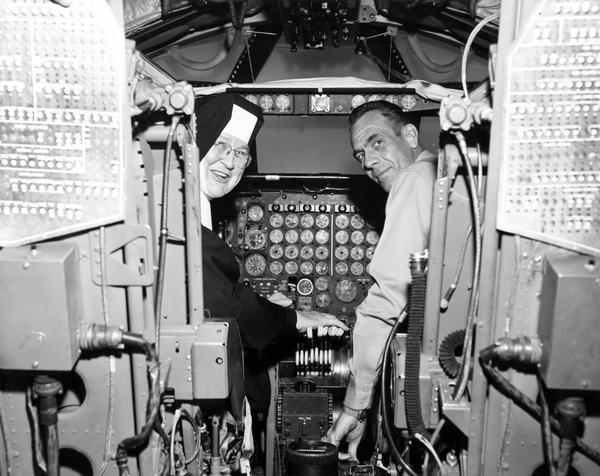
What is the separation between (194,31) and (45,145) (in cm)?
219

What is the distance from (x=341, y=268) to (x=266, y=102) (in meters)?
1.34

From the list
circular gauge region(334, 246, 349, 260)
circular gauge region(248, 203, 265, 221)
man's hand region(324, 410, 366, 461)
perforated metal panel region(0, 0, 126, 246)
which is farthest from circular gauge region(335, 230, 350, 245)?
perforated metal panel region(0, 0, 126, 246)

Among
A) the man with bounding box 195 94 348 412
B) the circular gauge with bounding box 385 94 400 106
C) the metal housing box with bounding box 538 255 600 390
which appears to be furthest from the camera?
the circular gauge with bounding box 385 94 400 106

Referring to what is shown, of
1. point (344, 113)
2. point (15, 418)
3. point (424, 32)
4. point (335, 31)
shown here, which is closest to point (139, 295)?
point (15, 418)

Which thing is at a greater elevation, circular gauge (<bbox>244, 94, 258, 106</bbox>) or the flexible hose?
circular gauge (<bbox>244, 94, 258, 106</bbox>)

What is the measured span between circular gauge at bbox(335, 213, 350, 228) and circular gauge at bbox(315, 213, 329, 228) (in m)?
0.07

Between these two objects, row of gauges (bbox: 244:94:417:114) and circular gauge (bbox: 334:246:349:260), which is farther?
circular gauge (bbox: 334:246:349:260)

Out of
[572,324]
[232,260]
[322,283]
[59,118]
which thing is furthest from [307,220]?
[572,324]

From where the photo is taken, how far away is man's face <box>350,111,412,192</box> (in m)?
3.41

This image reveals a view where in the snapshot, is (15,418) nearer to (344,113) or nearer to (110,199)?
(110,199)

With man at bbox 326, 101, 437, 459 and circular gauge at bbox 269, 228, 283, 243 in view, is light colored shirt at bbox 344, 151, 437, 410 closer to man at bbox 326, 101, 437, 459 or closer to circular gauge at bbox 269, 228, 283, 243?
man at bbox 326, 101, 437, 459

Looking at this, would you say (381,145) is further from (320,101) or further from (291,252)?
(291,252)

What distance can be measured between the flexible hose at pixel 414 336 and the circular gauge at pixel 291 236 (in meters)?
2.02

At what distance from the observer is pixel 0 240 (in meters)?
1.99
